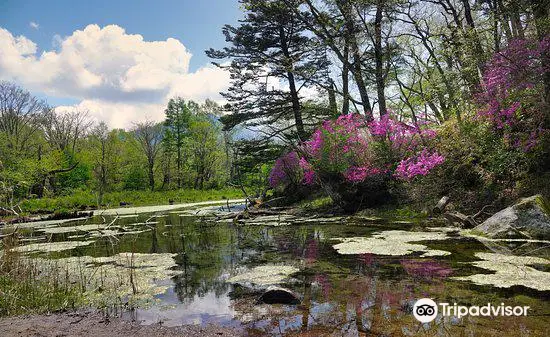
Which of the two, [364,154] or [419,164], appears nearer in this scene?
[419,164]

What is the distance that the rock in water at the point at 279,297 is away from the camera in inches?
194

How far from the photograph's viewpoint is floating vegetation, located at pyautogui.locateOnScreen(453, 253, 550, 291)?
4.89m

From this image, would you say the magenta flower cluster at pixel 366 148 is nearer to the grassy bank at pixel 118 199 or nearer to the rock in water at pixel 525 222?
the rock in water at pixel 525 222

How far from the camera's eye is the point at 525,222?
25.3 feet

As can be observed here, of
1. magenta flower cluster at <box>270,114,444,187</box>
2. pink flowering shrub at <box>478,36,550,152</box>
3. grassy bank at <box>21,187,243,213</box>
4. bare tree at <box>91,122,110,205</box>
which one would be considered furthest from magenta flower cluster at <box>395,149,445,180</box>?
bare tree at <box>91,122,110,205</box>

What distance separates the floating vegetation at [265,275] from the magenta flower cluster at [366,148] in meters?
7.93

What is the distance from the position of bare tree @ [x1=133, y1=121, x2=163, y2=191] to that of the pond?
44.3 m

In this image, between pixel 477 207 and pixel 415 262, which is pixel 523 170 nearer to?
pixel 477 207

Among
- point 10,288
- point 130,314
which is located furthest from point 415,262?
point 10,288

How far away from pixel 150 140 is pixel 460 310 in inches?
2110

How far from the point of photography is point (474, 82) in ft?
40.4

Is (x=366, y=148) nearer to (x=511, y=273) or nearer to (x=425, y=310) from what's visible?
→ (x=511, y=273)

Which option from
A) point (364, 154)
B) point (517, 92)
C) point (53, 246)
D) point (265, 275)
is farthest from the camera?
point (364, 154)

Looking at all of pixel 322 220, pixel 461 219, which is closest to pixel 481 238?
pixel 461 219
